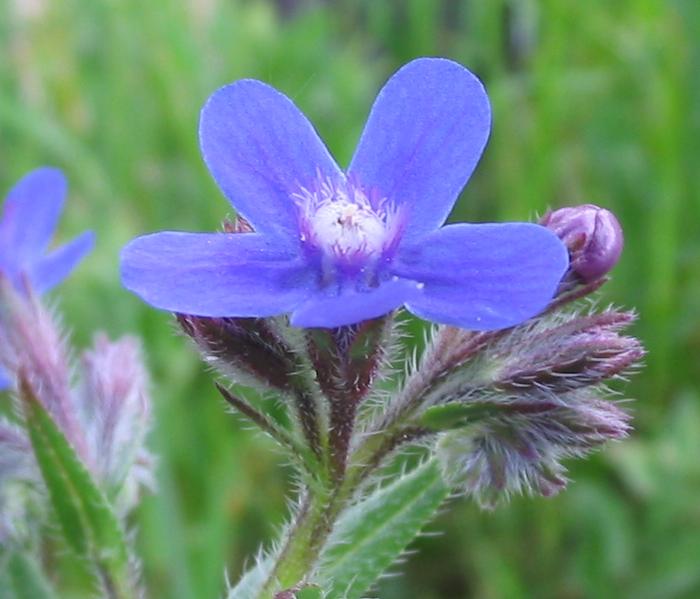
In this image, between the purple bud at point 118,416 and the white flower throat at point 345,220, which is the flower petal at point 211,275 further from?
the purple bud at point 118,416

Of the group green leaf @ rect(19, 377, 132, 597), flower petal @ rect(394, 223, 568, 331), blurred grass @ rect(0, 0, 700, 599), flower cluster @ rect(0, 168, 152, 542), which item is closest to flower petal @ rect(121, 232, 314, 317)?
flower petal @ rect(394, 223, 568, 331)

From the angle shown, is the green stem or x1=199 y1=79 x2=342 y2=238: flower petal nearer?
x1=199 y1=79 x2=342 y2=238: flower petal

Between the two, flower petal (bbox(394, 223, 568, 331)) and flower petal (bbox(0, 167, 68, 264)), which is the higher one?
flower petal (bbox(394, 223, 568, 331))

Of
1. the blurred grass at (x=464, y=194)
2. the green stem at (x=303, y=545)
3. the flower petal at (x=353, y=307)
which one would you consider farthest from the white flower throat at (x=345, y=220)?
the blurred grass at (x=464, y=194)

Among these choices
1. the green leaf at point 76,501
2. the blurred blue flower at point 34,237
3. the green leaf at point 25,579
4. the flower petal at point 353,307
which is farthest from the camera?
the blurred blue flower at point 34,237

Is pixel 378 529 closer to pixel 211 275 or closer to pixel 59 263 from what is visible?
pixel 211 275

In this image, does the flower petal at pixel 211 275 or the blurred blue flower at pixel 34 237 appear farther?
the blurred blue flower at pixel 34 237

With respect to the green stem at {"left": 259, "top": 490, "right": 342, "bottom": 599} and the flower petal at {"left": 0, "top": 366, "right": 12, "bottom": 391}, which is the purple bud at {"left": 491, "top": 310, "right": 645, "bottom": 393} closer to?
the green stem at {"left": 259, "top": 490, "right": 342, "bottom": 599}
